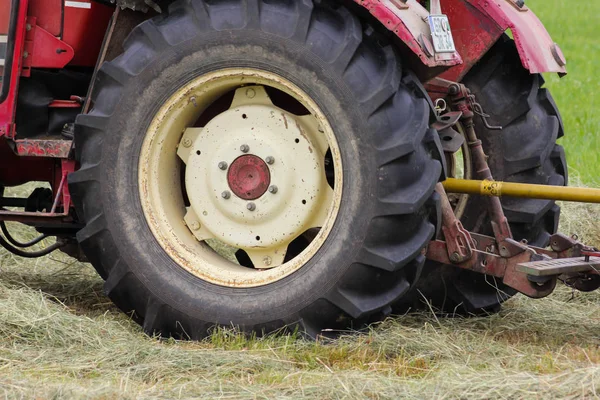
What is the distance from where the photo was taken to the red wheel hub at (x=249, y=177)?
16.9 feet

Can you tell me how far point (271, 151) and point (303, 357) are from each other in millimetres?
926

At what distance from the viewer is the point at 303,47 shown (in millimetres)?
4957

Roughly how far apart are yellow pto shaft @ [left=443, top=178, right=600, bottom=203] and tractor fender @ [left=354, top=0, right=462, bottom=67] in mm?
593

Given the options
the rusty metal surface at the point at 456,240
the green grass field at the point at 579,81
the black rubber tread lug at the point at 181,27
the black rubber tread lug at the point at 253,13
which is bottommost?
the green grass field at the point at 579,81

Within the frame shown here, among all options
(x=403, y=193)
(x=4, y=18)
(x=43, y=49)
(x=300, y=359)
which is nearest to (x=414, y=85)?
(x=403, y=193)

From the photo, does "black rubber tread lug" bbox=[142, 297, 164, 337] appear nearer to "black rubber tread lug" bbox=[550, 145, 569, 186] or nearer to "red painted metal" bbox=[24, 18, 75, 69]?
"red painted metal" bbox=[24, 18, 75, 69]

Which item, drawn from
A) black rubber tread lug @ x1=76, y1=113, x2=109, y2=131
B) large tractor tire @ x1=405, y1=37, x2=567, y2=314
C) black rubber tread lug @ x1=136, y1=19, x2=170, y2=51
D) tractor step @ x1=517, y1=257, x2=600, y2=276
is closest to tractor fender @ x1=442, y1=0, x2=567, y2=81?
large tractor tire @ x1=405, y1=37, x2=567, y2=314

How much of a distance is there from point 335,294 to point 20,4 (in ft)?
6.87

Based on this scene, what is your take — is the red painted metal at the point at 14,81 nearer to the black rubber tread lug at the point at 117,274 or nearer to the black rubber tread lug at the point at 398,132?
the black rubber tread lug at the point at 117,274

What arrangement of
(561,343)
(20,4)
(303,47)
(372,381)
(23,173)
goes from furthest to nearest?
(23,173) < (20,4) < (561,343) < (303,47) < (372,381)

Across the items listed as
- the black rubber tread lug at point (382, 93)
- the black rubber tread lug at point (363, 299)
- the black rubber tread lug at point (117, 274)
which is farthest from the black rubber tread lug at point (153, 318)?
the black rubber tread lug at point (382, 93)

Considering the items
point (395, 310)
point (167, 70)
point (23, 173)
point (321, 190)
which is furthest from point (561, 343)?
point (23, 173)

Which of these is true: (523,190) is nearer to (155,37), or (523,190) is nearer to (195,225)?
(195,225)

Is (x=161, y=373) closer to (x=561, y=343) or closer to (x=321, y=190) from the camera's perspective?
(x=321, y=190)
